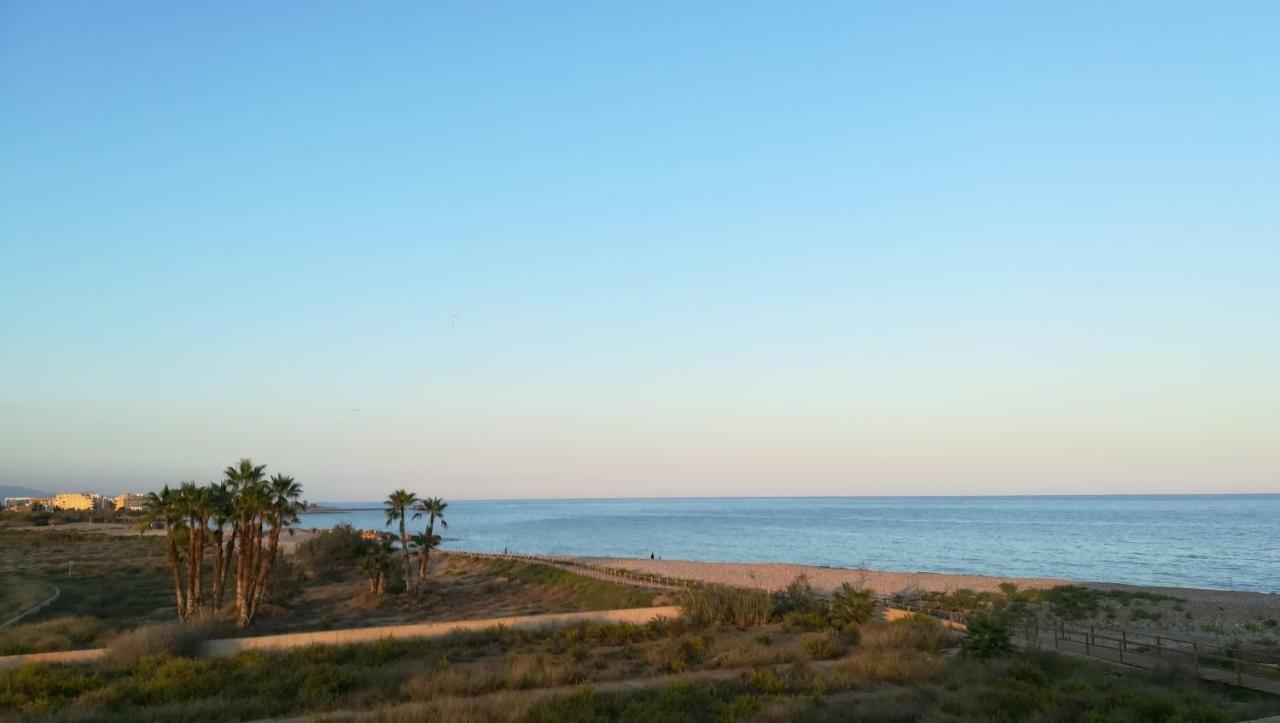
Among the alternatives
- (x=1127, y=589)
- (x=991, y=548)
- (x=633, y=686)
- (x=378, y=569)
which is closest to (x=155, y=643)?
(x=633, y=686)

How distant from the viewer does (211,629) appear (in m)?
31.0

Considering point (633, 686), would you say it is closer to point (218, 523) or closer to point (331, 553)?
point (218, 523)

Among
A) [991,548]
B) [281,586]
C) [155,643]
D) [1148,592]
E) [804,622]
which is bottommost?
[991,548]

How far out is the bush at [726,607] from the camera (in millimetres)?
31656

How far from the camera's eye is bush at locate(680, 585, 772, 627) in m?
31.7

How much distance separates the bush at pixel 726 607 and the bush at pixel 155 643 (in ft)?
54.6

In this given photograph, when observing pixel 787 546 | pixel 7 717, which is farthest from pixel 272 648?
pixel 787 546

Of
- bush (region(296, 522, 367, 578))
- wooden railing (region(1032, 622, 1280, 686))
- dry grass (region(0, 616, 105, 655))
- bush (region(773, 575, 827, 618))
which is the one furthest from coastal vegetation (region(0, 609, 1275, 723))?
bush (region(296, 522, 367, 578))

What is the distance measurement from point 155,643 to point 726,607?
1897 centimetres

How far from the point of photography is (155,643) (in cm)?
2542

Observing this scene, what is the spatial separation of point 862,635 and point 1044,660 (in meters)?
6.03

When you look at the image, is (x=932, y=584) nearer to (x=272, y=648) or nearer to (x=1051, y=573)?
(x=1051, y=573)

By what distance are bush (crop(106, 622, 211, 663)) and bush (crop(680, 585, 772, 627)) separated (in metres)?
16.7

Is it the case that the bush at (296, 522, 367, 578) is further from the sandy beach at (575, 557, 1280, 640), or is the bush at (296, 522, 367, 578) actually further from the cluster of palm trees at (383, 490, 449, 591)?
the sandy beach at (575, 557, 1280, 640)
